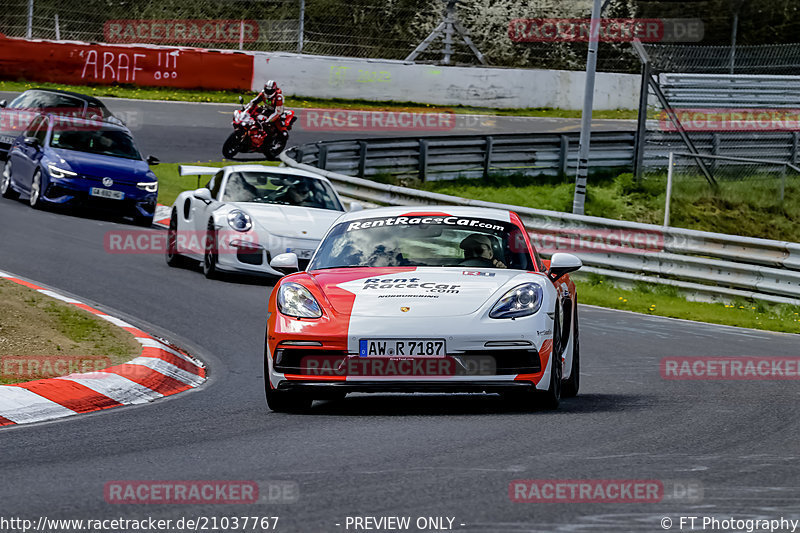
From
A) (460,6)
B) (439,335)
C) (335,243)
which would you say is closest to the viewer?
(439,335)

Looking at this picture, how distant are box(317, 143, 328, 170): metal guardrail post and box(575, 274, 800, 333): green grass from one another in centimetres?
736

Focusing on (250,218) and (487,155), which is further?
(487,155)

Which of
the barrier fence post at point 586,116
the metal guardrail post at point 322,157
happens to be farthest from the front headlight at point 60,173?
the barrier fence post at point 586,116

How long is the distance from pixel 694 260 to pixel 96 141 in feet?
29.8

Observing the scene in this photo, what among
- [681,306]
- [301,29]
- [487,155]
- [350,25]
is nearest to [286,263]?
[681,306]

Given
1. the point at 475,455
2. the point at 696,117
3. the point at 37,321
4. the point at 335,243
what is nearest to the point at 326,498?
the point at 475,455

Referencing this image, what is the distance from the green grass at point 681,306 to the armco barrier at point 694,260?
0.11m

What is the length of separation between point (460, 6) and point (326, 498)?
33854 mm

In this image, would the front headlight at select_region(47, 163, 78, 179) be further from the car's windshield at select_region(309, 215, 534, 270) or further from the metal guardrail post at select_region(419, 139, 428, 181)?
the car's windshield at select_region(309, 215, 534, 270)

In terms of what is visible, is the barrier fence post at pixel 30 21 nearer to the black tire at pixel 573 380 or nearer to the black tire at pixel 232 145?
the black tire at pixel 232 145

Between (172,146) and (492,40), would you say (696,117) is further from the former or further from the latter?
(492,40)

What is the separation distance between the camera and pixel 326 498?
5.22 metres

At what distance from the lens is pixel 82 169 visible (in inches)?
759

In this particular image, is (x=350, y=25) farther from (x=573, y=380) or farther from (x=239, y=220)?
(x=573, y=380)
